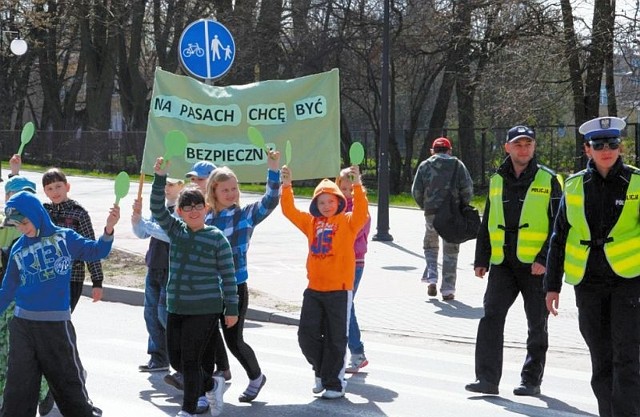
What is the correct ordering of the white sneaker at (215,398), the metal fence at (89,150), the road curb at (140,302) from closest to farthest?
the white sneaker at (215,398)
the road curb at (140,302)
the metal fence at (89,150)

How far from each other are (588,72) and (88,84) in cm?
2684

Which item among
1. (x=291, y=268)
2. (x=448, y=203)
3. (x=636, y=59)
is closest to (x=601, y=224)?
(x=448, y=203)

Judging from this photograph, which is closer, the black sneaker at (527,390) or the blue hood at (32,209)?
the blue hood at (32,209)

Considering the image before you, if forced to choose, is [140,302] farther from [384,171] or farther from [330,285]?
[384,171]

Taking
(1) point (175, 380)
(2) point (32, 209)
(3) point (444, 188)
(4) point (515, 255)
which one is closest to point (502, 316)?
(4) point (515, 255)

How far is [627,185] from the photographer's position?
607 centimetres

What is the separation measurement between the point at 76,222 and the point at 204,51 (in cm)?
392

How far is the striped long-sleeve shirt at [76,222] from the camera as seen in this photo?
7625 mm

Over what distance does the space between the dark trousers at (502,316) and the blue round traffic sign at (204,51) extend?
4.48 meters

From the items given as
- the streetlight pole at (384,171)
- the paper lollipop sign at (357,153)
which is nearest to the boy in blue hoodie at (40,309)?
the paper lollipop sign at (357,153)

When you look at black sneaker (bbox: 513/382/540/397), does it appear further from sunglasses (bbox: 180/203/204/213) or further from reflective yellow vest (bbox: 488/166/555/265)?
sunglasses (bbox: 180/203/204/213)

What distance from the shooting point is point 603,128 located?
20.0ft

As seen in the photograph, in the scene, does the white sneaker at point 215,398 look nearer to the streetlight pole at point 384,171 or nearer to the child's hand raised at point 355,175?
the child's hand raised at point 355,175

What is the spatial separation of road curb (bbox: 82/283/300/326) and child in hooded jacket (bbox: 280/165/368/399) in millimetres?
3412
